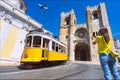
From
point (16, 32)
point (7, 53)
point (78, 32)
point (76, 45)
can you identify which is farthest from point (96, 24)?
point (7, 53)

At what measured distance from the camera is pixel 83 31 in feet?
116

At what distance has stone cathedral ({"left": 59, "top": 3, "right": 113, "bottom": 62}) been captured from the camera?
1303 inches

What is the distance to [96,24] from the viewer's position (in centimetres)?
3409

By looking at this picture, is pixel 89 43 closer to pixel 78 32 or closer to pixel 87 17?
pixel 78 32

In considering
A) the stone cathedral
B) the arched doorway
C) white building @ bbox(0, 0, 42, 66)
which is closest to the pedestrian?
white building @ bbox(0, 0, 42, 66)

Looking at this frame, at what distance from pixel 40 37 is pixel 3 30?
21.4 ft

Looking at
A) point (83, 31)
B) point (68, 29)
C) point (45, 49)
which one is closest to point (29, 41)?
point (45, 49)

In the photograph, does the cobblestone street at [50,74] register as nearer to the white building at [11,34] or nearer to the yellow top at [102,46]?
the yellow top at [102,46]

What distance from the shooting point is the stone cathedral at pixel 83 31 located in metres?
33.1

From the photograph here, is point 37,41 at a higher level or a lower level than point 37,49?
higher

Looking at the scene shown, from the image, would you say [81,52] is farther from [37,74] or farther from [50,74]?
[37,74]

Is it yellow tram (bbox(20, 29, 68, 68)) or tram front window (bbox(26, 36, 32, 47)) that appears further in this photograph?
tram front window (bbox(26, 36, 32, 47))

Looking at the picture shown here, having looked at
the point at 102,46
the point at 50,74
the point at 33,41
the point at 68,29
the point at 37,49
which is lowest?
the point at 50,74

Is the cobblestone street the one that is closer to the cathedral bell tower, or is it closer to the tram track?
the tram track
